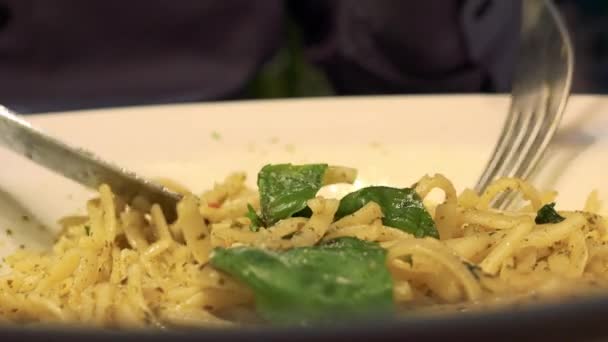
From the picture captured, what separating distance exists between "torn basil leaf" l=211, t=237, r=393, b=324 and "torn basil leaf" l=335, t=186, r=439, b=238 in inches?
6.1

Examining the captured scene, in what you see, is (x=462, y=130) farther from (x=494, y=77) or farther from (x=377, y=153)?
(x=494, y=77)

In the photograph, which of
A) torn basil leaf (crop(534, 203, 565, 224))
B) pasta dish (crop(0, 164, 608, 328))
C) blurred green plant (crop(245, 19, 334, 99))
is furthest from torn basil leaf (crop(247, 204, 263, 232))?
blurred green plant (crop(245, 19, 334, 99))

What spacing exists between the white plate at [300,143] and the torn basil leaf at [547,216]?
17cm

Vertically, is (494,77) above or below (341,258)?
above

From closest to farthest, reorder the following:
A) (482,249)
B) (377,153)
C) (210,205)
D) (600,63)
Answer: (482,249) → (210,205) → (377,153) → (600,63)

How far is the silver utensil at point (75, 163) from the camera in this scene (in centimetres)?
94

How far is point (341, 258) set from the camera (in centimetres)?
64

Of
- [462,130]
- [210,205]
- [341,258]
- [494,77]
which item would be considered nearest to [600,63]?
[494,77]

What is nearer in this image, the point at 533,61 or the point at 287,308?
the point at 287,308

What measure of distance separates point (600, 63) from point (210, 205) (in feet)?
5.80

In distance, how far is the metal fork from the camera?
1.01 meters

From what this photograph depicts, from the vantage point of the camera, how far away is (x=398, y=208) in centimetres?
84

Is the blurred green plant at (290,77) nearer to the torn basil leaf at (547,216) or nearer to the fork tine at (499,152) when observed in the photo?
the fork tine at (499,152)

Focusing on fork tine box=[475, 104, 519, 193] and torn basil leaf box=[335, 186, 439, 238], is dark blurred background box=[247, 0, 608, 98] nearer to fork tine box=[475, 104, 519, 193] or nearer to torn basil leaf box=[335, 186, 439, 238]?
fork tine box=[475, 104, 519, 193]
